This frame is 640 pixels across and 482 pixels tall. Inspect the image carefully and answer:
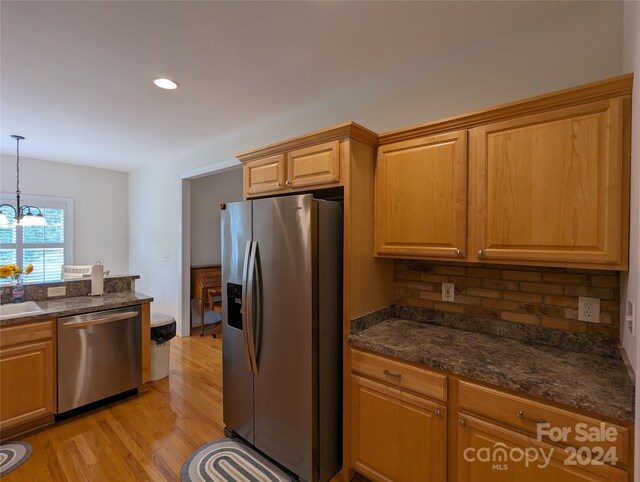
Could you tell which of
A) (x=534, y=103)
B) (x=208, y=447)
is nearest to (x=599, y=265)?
(x=534, y=103)

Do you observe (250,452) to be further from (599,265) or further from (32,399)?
(599,265)

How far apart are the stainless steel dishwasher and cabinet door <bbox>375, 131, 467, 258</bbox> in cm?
231

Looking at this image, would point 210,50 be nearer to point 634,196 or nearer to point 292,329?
point 292,329

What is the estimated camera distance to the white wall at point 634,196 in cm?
109

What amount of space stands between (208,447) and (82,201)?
4.99 meters

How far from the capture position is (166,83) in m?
2.48

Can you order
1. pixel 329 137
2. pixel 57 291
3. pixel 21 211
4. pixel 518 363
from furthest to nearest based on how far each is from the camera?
pixel 21 211, pixel 57 291, pixel 329 137, pixel 518 363

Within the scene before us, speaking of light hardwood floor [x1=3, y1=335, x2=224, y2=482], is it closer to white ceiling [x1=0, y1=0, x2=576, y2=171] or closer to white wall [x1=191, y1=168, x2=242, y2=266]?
white wall [x1=191, y1=168, x2=242, y2=266]

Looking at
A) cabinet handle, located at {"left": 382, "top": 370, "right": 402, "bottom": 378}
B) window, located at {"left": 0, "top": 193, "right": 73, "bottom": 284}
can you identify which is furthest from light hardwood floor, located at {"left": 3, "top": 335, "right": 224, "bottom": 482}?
window, located at {"left": 0, "top": 193, "right": 73, "bottom": 284}

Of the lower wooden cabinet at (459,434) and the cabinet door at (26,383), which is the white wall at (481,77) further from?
the cabinet door at (26,383)

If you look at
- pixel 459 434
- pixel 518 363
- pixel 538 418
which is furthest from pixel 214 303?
pixel 538 418

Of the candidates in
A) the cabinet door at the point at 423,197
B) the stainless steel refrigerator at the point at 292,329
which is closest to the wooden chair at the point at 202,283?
the stainless steel refrigerator at the point at 292,329

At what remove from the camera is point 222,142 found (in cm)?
382

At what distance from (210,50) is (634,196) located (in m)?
2.34
